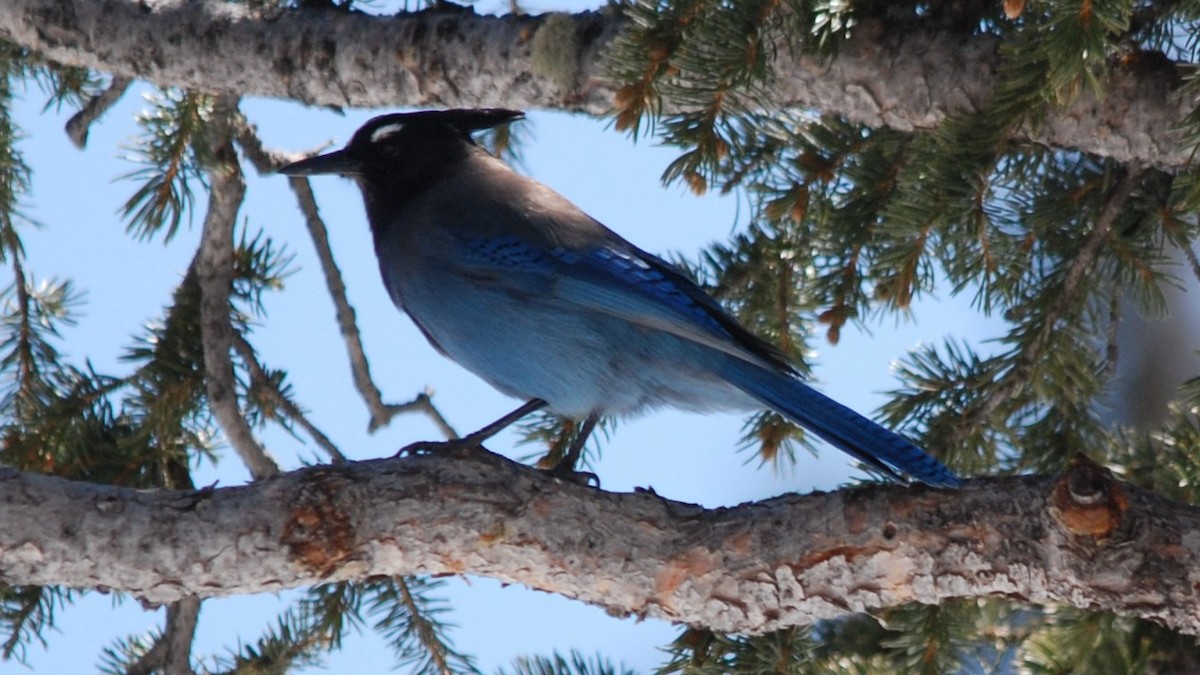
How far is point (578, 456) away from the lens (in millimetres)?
3074

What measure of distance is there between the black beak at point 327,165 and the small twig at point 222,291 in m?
0.13

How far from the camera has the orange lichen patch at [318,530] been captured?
7.62 ft

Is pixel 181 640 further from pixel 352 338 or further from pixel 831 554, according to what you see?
pixel 831 554

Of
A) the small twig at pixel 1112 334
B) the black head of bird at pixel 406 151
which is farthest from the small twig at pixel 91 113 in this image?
the small twig at pixel 1112 334

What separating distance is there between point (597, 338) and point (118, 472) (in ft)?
3.60

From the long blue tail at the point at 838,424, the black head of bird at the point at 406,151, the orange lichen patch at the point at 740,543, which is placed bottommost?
the orange lichen patch at the point at 740,543

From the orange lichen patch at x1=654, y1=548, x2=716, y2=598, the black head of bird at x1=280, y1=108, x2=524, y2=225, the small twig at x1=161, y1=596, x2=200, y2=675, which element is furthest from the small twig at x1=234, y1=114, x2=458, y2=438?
the orange lichen patch at x1=654, y1=548, x2=716, y2=598

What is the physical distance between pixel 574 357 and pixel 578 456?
0.24m

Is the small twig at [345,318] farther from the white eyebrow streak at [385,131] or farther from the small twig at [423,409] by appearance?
the white eyebrow streak at [385,131]

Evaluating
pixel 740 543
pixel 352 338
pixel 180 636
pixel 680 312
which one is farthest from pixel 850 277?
pixel 180 636

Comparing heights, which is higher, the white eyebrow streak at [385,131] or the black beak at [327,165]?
the white eyebrow streak at [385,131]

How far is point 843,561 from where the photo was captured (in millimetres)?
2311

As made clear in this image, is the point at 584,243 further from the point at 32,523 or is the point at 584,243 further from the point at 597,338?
the point at 32,523

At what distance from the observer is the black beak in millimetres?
3268
